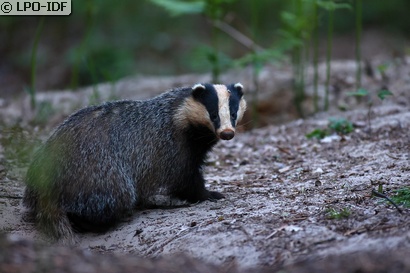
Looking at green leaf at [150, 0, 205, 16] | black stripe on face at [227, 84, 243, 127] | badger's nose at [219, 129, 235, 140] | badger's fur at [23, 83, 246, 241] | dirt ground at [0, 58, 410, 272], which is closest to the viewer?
dirt ground at [0, 58, 410, 272]

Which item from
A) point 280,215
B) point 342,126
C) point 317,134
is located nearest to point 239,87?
point 280,215

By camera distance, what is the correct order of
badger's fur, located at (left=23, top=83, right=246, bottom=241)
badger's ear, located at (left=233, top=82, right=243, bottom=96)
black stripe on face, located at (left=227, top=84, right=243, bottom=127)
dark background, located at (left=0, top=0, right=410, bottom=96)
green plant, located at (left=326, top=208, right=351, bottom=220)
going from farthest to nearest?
dark background, located at (left=0, top=0, right=410, bottom=96), badger's ear, located at (left=233, top=82, right=243, bottom=96), black stripe on face, located at (left=227, top=84, right=243, bottom=127), badger's fur, located at (left=23, top=83, right=246, bottom=241), green plant, located at (left=326, top=208, right=351, bottom=220)

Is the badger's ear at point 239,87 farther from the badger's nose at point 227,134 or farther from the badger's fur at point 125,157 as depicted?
the badger's nose at point 227,134

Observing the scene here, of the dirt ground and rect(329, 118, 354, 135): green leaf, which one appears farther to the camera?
rect(329, 118, 354, 135): green leaf

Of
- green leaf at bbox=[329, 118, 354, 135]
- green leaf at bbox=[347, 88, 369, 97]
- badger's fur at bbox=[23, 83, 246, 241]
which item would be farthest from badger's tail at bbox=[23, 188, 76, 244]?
green leaf at bbox=[329, 118, 354, 135]

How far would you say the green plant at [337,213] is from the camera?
16.0 feet

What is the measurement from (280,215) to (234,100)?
1430 millimetres

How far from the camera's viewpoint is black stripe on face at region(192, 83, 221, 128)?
592 centimetres

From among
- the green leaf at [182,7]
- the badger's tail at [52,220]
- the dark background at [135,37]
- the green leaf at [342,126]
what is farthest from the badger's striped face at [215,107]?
the dark background at [135,37]

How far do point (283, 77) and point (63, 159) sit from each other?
6000 millimetres

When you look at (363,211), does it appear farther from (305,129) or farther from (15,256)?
(305,129)

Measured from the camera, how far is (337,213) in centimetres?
497

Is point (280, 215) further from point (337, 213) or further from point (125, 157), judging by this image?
point (125, 157)

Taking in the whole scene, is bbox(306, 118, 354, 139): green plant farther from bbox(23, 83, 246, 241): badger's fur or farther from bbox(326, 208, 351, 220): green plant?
bbox(326, 208, 351, 220): green plant
